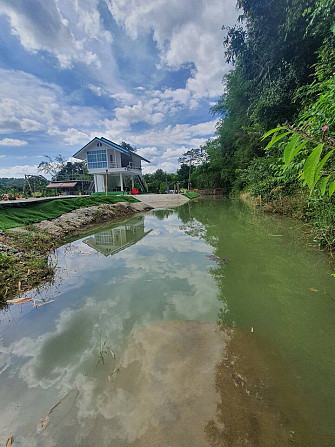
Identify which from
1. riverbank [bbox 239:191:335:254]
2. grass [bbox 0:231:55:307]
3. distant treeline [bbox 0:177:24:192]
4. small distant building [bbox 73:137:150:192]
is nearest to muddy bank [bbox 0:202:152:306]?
grass [bbox 0:231:55:307]

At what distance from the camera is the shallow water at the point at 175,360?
1155 mm

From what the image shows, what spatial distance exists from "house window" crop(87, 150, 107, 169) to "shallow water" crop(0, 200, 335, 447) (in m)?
19.7

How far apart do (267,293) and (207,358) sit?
1384mm

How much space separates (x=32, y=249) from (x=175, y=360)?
4.06 metres

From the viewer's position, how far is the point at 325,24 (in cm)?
501

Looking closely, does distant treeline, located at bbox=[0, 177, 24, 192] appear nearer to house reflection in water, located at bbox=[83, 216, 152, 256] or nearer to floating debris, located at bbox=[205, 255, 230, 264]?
house reflection in water, located at bbox=[83, 216, 152, 256]

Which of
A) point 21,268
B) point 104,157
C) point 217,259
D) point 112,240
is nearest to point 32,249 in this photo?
point 21,268

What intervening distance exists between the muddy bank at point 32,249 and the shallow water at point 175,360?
333 mm

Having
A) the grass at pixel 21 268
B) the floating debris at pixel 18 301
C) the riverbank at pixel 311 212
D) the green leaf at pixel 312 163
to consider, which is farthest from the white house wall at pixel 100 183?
the green leaf at pixel 312 163

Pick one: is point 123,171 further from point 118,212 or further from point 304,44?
point 304,44

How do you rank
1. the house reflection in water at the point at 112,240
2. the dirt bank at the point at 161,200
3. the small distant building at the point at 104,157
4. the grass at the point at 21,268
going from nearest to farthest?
the grass at the point at 21,268, the house reflection in water at the point at 112,240, the dirt bank at the point at 161,200, the small distant building at the point at 104,157

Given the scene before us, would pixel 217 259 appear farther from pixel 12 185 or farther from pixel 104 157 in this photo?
pixel 12 185

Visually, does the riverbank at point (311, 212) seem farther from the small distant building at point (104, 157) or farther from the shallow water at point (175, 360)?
the small distant building at point (104, 157)

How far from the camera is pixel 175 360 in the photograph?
1.62 m
